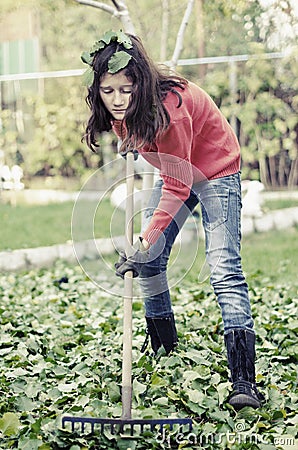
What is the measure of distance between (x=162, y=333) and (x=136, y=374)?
249 millimetres

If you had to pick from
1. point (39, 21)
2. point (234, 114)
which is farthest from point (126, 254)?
point (39, 21)

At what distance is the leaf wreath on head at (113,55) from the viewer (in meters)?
2.35

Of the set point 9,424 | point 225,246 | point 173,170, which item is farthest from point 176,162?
point 9,424

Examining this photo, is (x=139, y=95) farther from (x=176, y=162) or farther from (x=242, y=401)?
(x=242, y=401)

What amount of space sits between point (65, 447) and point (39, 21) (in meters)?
12.6

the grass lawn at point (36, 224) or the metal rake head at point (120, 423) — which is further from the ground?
the grass lawn at point (36, 224)

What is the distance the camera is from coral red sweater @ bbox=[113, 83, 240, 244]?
248 centimetres

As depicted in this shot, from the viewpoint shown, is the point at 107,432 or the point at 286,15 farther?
the point at 286,15

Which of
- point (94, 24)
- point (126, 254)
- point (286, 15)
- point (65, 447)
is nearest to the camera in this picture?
point (65, 447)

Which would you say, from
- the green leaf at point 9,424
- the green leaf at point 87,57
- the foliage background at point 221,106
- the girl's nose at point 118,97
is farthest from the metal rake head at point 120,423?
the foliage background at point 221,106

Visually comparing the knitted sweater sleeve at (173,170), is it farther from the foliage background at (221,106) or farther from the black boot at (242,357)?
the foliage background at (221,106)

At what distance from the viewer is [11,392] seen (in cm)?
272

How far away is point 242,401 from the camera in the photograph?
252cm

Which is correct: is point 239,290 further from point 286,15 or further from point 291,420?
point 286,15
